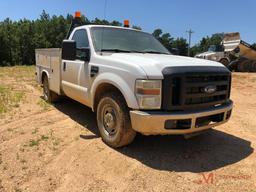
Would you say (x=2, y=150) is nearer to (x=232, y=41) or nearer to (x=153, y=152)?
(x=153, y=152)

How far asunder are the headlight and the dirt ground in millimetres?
880

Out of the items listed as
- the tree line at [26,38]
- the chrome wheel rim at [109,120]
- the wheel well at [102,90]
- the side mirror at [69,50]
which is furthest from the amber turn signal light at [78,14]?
the tree line at [26,38]

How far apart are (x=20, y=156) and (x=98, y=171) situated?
4.20ft

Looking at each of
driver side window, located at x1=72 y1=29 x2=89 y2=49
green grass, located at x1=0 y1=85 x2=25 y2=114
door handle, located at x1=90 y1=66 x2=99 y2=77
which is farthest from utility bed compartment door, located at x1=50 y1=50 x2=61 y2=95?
door handle, located at x1=90 y1=66 x2=99 y2=77

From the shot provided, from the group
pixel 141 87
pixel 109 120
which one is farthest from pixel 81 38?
pixel 141 87

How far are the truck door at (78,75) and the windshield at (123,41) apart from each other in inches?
11.8

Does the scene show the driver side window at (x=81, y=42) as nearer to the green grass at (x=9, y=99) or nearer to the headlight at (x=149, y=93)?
the headlight at (x=149, y=93)

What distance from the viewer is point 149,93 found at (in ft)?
12.1

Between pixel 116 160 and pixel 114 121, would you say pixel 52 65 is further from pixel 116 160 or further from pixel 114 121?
pixel 116 160

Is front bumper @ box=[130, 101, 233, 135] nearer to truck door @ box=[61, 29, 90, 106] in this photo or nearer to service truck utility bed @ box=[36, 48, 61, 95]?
truck door @ box=[61, 29, 90, 106]

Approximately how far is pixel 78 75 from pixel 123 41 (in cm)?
107

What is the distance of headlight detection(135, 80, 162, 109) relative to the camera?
12.1ft

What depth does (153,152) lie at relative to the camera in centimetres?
438

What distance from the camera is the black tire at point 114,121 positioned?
412 centimetres
